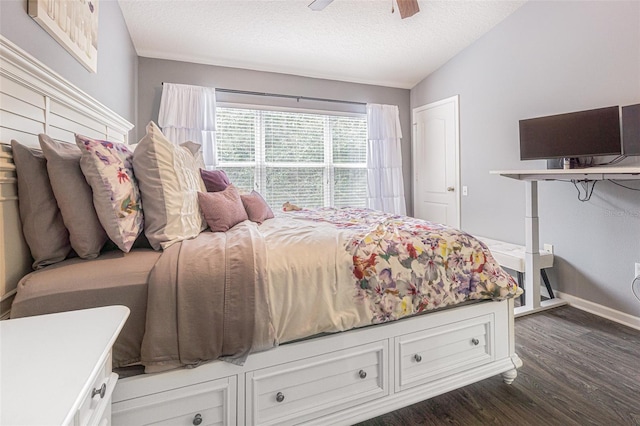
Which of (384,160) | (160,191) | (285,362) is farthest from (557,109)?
(160,191)

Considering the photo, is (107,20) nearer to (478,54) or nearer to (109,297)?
(109,297)

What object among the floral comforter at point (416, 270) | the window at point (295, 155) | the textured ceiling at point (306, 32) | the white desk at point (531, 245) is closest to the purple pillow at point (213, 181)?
the floral comforter at point (416, 270)

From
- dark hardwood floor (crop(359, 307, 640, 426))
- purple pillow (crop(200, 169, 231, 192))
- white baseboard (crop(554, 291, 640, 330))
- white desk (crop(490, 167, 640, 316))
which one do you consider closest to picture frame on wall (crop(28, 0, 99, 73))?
purple pillow (crop(200, 169, 231, 192))

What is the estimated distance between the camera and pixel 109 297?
3.50 ft

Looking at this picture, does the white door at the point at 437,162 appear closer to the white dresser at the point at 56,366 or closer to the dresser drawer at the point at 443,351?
the dresser drawer at the point at 443,351

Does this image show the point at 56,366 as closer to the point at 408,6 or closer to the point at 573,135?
the point at 408,6

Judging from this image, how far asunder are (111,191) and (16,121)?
39 centimetres

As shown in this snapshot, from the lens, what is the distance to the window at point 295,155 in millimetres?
3795

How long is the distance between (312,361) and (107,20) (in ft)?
8.63

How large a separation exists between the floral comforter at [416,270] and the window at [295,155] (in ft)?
7.81

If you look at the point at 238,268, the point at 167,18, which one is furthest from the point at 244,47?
the point at 238,268

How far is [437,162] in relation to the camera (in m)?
4.25

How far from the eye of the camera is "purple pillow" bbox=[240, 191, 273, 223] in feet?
7.03

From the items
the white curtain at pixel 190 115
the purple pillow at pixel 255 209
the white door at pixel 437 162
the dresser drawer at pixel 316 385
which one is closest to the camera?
the dresser drawer at pixel 316 385
